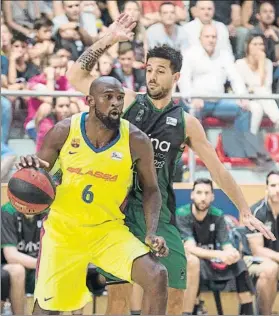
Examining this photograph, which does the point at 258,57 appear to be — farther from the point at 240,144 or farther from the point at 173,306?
the point at 173,306

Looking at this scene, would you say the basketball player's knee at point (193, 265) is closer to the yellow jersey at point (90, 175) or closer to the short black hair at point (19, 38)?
the yellow jersey at point (90, 175)

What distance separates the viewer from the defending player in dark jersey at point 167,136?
7.70m

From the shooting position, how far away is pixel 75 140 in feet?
23.5

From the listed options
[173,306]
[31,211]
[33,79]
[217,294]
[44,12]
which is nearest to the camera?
[31,211]

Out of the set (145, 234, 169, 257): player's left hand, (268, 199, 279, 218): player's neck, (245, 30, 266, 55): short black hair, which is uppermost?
(245, 30, 266, 55): short black hair

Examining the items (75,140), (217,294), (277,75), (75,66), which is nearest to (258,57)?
(277,75)

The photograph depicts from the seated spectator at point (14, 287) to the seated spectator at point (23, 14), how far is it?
3.70 metres

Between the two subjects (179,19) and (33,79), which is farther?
(179,19)

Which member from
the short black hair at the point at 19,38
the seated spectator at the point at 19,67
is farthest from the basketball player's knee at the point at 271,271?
the short black hair at the point at 19,38

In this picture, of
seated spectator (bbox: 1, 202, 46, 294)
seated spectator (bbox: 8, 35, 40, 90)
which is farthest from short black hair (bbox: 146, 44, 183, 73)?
seated spectator (bbox: 8, 35, 40, 90)

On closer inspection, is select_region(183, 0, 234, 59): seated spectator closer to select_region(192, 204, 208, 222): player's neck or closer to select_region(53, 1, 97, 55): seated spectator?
select_region(53, 1, 97, 55): seated spectator

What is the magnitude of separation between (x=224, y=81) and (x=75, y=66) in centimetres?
380

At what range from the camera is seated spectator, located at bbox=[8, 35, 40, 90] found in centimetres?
1142

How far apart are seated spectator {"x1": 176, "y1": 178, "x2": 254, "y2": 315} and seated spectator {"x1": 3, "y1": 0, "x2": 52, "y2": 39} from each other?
3.48 metres
